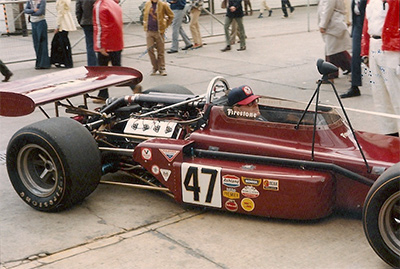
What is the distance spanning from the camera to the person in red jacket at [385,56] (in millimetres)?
5793

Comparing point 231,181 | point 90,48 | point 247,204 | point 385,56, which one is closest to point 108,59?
point 90,48

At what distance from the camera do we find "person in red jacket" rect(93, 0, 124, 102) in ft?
28.8

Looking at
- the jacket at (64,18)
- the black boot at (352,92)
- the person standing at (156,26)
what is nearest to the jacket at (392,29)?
the black boot at (352,92)

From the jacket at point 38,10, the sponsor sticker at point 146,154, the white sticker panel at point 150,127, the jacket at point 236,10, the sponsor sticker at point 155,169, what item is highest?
the jacket at point 38,10

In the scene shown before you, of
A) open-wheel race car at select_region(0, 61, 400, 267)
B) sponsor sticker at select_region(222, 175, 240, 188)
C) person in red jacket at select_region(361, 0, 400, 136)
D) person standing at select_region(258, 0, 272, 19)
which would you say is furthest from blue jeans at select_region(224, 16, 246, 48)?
sponsor sticker at select_region(222, 175, 240, 188)

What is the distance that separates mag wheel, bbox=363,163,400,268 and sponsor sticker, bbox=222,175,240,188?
106 cm

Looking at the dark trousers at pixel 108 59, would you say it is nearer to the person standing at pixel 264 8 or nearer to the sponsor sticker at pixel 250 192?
the sponsor sticker at pixel 250 192

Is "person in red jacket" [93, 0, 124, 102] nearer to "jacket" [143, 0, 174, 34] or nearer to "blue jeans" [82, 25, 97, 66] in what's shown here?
"blue jeans" [82, 25, 97, 66]

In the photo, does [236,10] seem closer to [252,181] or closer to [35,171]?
[35,171]

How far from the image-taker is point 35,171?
5340 millimetres

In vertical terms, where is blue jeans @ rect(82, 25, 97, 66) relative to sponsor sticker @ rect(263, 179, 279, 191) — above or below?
above

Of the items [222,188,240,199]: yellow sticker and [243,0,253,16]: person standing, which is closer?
[222,188,240,199]: yellow sticker

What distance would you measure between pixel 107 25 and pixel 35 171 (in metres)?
3.97

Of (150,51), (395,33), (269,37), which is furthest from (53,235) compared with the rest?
(269,37)
